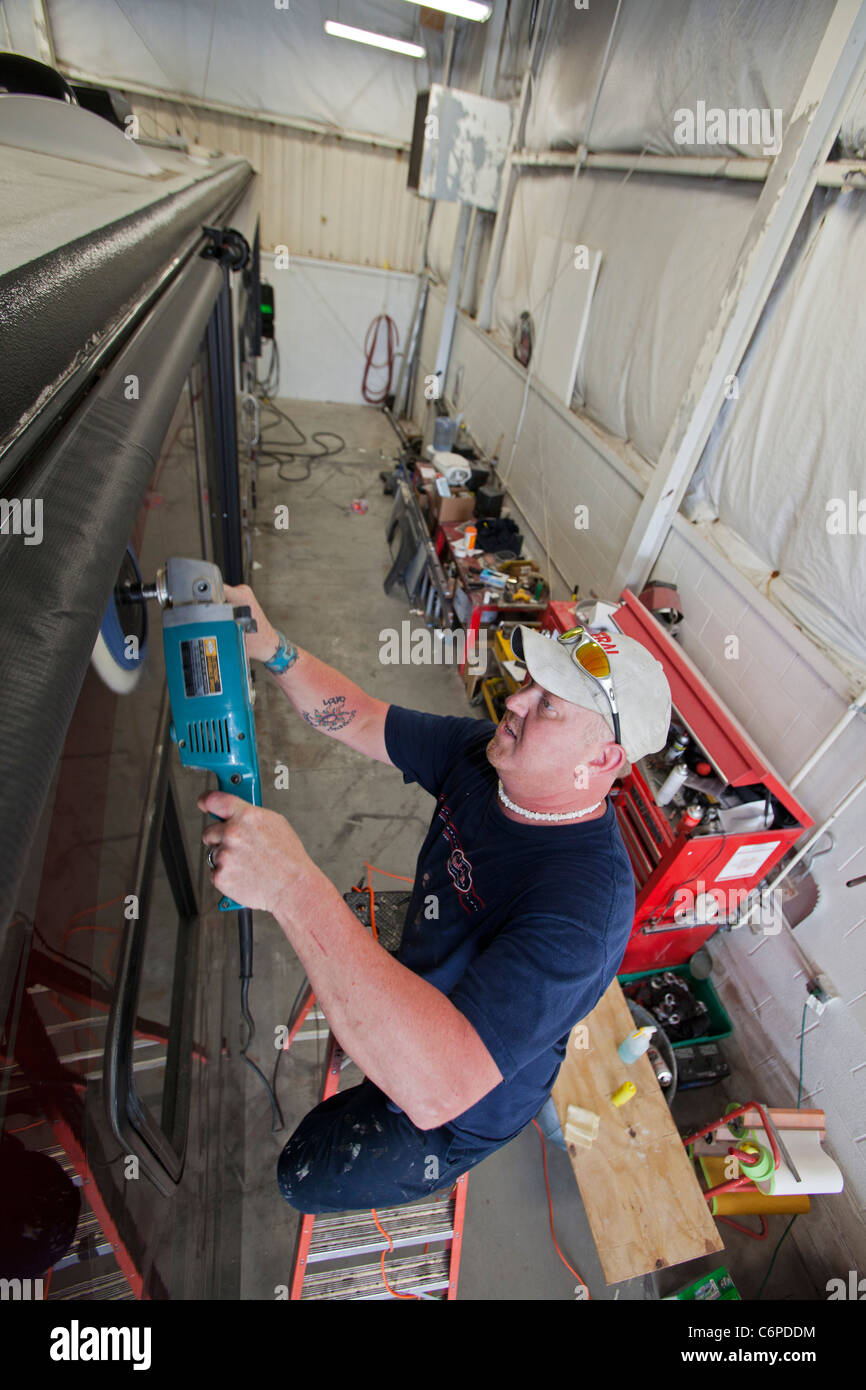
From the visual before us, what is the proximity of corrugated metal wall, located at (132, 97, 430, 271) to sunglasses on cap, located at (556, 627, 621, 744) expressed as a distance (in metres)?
9.66

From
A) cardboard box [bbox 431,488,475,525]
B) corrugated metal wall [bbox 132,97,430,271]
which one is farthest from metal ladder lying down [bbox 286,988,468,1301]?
corrugated metal wall [bbox 132,97,430,271]

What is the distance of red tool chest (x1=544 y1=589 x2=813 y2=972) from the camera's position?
2533 mm

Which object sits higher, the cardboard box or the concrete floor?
the cardboard box

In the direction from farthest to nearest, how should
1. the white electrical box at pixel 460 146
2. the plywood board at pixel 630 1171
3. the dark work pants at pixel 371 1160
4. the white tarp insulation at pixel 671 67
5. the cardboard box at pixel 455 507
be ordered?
1. the white electrical box at pixel 460 146
2. the cardboard box at pixel 455 507
3. the white tarp insulation at pixel 671 67
4. the plywood board at pixel 630 1171
5. the dark work pants at pixel 371 1160

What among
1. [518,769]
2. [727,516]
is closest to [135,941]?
[518,769]

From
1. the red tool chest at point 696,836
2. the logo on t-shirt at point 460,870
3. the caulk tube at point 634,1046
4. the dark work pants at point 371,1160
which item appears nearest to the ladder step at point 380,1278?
the dark work pants at point 371,1160

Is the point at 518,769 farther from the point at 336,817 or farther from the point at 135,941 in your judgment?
the point at 336,817

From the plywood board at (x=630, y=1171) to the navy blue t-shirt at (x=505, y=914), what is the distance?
72cm

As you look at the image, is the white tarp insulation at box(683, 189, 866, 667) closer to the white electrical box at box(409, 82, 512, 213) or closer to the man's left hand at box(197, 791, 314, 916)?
the man's left hand at box(197, 791, 314, 916)

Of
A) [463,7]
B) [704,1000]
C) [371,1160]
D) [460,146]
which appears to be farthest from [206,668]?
[460,146]

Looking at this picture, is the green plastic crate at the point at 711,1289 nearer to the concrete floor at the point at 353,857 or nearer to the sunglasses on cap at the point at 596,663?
the concrete floor at the point at 353,857

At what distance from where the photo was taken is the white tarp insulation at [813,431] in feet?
8.14

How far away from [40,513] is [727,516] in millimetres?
3369

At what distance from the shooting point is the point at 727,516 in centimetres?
324
